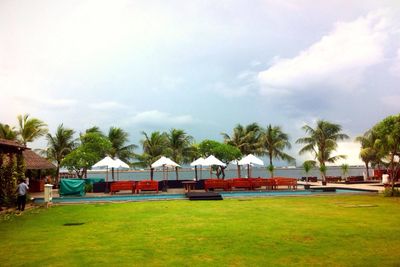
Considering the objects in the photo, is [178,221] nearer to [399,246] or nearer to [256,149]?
[399,246]

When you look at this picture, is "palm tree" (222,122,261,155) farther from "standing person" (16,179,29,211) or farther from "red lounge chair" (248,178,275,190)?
"standing person" (16,179,29,211)

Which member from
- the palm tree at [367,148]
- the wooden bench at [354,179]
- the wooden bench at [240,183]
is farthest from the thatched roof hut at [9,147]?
the palm tree at [367,148]

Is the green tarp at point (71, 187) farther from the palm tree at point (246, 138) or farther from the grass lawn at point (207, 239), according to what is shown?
the palm tree at point (246, 138)

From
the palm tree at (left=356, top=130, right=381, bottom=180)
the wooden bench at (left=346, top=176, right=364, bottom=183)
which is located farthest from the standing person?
the palm tree at (left=356, top=130, right=381, bottom=180)

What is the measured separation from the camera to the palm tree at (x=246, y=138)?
1532 inches

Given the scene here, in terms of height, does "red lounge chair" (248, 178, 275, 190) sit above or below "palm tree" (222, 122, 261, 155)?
below

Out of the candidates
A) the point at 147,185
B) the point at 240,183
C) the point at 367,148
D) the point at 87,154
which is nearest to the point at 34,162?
the point at 87,154

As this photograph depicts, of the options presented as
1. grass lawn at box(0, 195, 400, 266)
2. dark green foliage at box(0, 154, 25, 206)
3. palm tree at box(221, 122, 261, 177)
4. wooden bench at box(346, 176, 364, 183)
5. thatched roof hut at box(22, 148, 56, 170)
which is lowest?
grass lawn at box(0, 195, 400, 266)

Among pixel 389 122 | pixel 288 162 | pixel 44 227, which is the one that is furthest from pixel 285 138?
pixel 44 227

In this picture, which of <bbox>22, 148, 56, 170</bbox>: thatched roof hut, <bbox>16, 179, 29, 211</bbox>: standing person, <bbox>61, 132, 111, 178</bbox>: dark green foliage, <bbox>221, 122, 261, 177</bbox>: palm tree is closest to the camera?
<bbox>16, 179, 29, 211</bbox>: standing person

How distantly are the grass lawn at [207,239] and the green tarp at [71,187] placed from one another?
32.5ft

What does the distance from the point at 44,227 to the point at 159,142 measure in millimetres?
26832

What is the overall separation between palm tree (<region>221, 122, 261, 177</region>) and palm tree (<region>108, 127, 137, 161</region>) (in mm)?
10716

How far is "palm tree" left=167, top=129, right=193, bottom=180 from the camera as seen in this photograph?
38.6 metres
